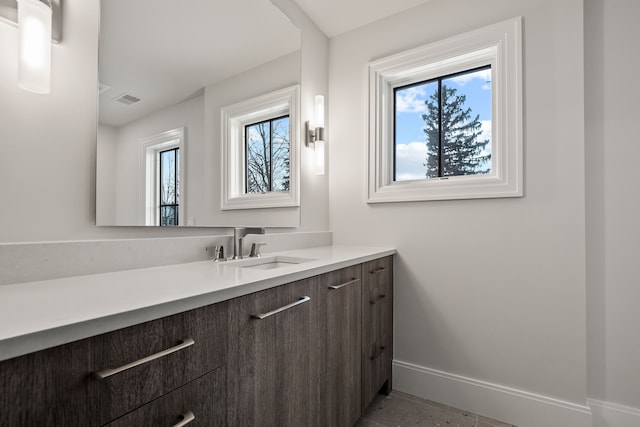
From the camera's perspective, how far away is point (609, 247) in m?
1.62

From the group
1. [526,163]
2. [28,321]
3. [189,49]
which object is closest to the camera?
[28,321]

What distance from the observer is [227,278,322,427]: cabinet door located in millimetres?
902

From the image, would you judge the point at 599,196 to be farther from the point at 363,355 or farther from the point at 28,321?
the point at 28,321

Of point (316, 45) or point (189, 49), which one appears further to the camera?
point (316, 45)

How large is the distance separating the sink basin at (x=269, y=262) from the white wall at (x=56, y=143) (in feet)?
1.70

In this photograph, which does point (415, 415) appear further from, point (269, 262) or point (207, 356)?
point (207, 356)

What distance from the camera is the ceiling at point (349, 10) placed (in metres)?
2.10

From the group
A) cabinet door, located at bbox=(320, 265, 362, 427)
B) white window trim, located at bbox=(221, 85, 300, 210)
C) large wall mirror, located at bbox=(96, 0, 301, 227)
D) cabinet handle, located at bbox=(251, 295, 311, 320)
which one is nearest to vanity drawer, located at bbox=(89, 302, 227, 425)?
cabinet handle, located at bbox=(251, 295, 311, 320)

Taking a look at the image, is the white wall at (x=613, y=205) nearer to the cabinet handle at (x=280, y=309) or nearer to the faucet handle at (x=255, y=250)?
the cabinet handle at (x=280, y=309)

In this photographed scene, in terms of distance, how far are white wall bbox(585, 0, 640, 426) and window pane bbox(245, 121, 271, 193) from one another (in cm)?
176

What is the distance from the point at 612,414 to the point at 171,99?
268 cm

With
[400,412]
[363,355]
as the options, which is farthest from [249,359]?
[400,412]

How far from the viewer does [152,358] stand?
2.20 feet

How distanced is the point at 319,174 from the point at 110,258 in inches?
57.5
